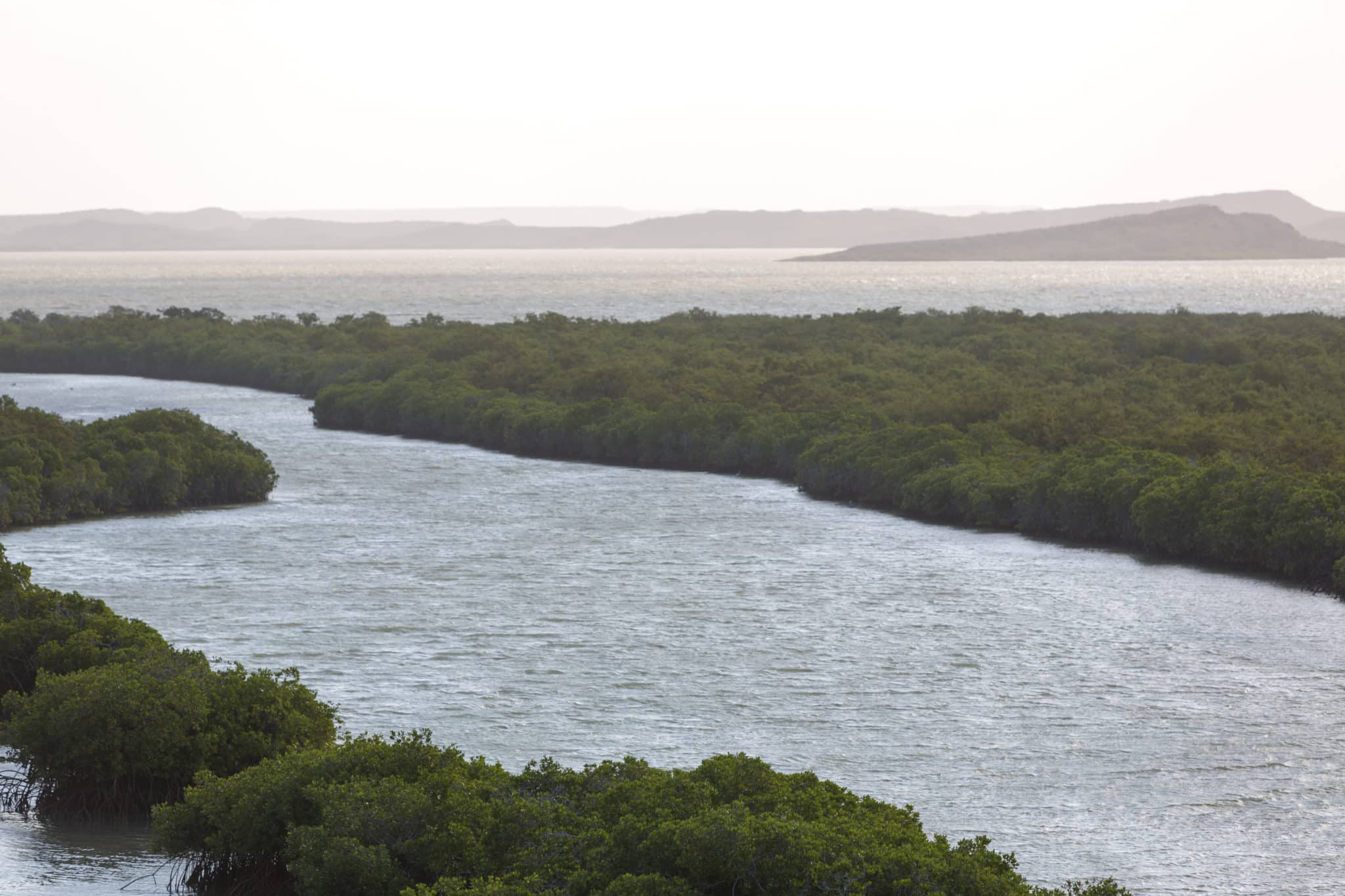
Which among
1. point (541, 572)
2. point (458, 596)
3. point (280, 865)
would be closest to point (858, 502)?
point (541, 572)

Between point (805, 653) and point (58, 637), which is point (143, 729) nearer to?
point (58, 637)

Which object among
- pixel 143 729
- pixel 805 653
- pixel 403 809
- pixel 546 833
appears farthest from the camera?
pixel 805 653

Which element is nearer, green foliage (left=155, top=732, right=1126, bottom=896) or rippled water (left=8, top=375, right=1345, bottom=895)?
green foliage (left=155, top=732, right=1126, bottom=896)

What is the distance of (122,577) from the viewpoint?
35125 millimetres

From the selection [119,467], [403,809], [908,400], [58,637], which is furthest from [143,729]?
[908,400]

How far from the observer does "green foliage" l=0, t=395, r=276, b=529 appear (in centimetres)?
4325

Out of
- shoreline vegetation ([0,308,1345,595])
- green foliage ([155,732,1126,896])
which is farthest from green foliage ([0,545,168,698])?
Result: shoreline vegetation ([0,308,1345,595])

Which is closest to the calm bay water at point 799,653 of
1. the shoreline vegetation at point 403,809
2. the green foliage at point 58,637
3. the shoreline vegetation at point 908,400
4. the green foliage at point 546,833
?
the shoreline vegetation at point 403,809

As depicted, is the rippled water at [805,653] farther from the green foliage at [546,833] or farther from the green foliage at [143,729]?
the green foliage at [546,833]

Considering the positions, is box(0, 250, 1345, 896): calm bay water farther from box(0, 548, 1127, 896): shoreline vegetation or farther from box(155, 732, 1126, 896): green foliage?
box(155, 732, 1126, 896): green foliage

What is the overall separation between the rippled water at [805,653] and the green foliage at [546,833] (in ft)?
7.42

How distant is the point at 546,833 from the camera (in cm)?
1499

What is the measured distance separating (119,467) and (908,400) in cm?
2905

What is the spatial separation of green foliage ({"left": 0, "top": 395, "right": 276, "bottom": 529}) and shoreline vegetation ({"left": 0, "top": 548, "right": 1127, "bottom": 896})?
24.3m
